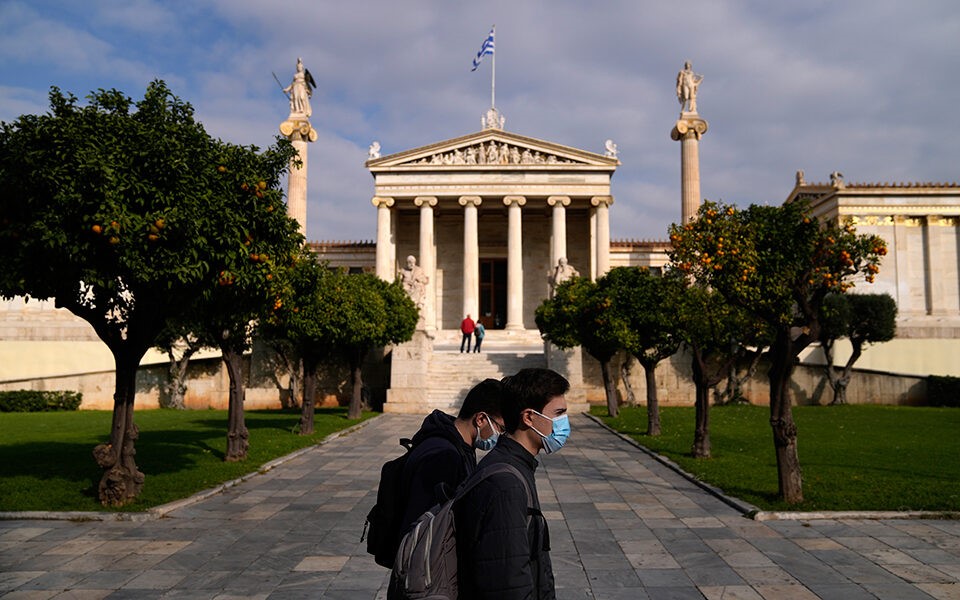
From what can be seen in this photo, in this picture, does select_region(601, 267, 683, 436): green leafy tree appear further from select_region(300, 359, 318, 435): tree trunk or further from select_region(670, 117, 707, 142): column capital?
select_region(670, 117, 707, 142): column capital

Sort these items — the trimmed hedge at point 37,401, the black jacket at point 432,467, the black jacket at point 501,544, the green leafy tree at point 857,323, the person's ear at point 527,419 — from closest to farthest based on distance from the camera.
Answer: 1. the black jacket at point 501,544
2. the person's ear at point 527,419
3. the black jacket at point 432,467
4. the trimmed hedge at point 37,401
5. the green leafy tree at point 857,323

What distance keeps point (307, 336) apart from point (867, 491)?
45.7 feet

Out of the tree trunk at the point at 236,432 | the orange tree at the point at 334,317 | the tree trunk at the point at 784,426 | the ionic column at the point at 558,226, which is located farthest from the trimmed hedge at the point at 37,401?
the tree trunk at the point at 784,426

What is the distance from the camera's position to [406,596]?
9.22 ft

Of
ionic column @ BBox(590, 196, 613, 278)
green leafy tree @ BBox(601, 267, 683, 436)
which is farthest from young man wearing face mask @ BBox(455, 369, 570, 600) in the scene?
ionic column @ BBox(590, 196, 613, 278)

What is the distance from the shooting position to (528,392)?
326 centimetres

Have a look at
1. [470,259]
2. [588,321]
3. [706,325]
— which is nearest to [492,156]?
[470,259]

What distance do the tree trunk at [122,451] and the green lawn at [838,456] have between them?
880 centimetres

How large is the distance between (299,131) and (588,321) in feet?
81.7

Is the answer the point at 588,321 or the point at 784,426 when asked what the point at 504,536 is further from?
the point at 588,321

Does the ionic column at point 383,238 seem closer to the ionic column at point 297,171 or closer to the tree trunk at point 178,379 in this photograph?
the ionic column at point 297,171

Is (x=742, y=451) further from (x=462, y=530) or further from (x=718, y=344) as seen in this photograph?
(x=462, y=530)

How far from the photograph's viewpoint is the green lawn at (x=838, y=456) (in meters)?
10.3

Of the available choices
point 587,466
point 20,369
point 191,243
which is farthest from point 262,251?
point 20,369
